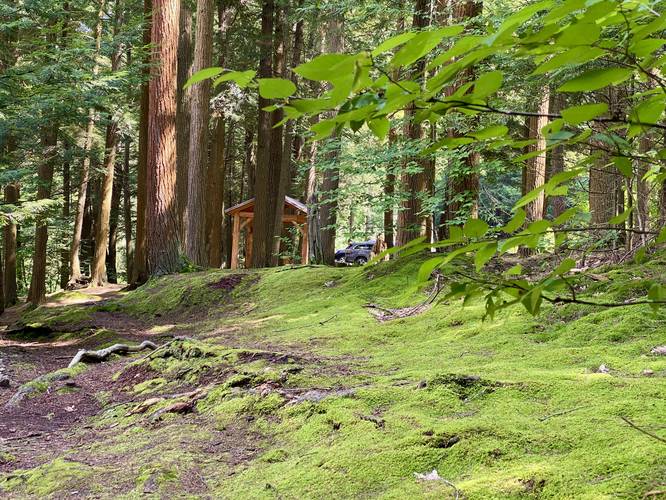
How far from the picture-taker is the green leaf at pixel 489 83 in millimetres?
835

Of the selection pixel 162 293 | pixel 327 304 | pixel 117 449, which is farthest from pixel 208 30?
pixel 117 449

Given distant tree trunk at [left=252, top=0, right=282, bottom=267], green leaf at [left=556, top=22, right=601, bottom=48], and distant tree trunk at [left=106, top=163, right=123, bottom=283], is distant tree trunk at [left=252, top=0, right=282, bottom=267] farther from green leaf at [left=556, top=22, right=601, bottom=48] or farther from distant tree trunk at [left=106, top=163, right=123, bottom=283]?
green leaf at [left=556, top=22, right=601, bottom=48]

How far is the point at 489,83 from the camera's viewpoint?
0.84 meters

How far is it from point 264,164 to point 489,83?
15.0 m

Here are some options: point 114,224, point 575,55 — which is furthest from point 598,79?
point 114,224

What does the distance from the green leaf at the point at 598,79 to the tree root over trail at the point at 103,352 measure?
6.25 m

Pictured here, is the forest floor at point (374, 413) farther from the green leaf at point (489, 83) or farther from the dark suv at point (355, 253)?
the dark suv at point (355, 253)

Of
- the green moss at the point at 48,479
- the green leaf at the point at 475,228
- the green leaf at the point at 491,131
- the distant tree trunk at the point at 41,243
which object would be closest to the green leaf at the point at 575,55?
the green leaf at the point at 491,131

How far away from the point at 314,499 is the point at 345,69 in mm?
1878

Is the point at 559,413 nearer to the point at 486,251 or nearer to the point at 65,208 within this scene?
the point at 486,251

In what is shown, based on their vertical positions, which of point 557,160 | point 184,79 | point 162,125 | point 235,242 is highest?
point 184,79

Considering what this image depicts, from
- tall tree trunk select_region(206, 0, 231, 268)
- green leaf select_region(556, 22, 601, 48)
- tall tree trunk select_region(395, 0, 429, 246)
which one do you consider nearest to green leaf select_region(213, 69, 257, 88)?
green leaf select_region(556, 22, 601, 48)

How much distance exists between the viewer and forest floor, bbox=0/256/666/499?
6.89 ft

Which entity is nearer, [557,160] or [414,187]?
[557,160]
